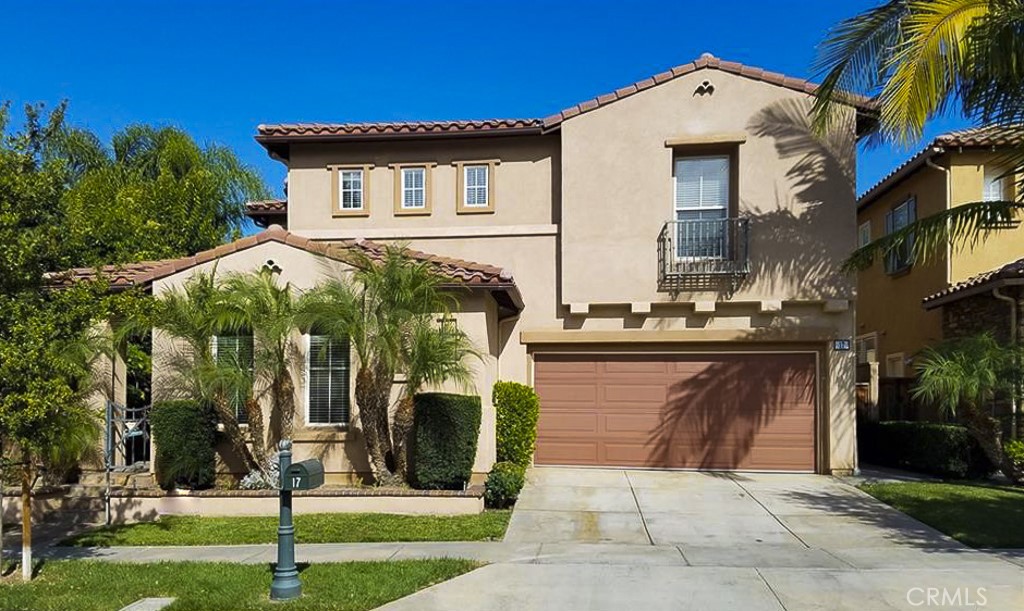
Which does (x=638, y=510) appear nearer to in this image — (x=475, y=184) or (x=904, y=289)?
(x=475, y=184)

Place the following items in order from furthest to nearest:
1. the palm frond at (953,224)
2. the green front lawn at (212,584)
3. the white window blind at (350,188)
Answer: the white window blind at (350,188), the palm frond at (953,224), the green front lawn at (212,584)

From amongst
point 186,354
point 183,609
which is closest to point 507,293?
point 186,354

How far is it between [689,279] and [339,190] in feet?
23.6

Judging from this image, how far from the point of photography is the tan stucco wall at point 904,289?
50.2ft

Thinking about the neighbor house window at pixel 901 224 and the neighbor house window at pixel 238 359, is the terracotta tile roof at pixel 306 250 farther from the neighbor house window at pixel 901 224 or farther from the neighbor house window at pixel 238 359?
the neighbor house window at pixel 901 224

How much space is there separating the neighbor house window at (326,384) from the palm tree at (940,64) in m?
8.52

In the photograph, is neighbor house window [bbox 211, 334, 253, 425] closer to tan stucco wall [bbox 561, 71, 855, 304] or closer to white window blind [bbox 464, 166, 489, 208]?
white window blind [bbox 464, 166, 489, 208]

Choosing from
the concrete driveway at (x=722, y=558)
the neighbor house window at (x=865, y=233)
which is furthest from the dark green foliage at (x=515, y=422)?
the neighbor house window at (x=865, y=233)

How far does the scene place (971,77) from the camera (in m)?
9.48

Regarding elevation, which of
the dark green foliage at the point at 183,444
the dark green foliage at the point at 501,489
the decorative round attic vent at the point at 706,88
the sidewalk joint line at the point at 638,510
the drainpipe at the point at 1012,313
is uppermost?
the decorative round attic vent at the point at 706,88

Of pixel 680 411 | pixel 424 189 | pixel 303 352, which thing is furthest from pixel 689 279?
pixel 303 352

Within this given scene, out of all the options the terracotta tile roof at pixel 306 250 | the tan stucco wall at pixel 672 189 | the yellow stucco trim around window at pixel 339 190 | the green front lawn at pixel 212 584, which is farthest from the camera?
the yellow stucco trim around window at pixel 339 190

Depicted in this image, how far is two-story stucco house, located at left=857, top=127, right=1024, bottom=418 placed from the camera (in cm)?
1392

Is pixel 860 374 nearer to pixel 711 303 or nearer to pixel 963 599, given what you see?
pixel 711 303
